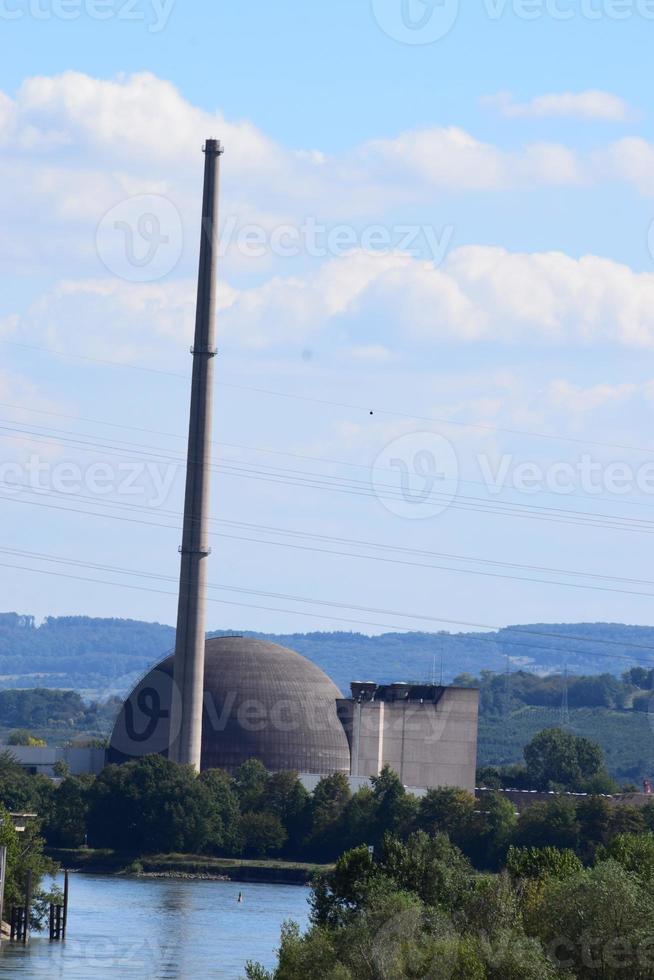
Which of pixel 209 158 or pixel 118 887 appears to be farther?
pixel 209 158

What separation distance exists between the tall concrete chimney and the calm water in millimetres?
12904

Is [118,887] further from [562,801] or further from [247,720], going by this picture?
[247,720]

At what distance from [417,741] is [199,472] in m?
24.6

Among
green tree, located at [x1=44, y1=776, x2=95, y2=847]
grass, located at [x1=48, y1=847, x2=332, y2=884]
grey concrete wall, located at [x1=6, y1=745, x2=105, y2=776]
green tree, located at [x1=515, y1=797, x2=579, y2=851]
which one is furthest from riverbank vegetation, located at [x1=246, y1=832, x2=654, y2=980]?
grey concrete wall, located at [x1=6, y1=745, x2=105, y2=776]

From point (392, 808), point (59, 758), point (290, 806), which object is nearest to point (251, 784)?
point (290, 806)

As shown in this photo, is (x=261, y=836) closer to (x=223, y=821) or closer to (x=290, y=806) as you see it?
(x=223, y=821)

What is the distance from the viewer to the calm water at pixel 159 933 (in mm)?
52344

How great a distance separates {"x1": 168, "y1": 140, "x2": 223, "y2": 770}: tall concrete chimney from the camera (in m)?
90.6

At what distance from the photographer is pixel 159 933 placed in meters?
60.7

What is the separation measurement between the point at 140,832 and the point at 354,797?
1055cm

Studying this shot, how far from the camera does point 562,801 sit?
289 feet

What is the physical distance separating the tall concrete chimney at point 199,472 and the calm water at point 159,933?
1290cm

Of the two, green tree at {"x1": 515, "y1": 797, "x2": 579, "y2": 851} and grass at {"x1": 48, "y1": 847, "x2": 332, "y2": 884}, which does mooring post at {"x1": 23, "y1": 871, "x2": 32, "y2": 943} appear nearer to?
grass at {"x1": 48, "y1": 847, "x2": 332, "y2": 884}

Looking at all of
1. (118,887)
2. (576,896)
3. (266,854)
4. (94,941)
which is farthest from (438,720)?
(576,896)
